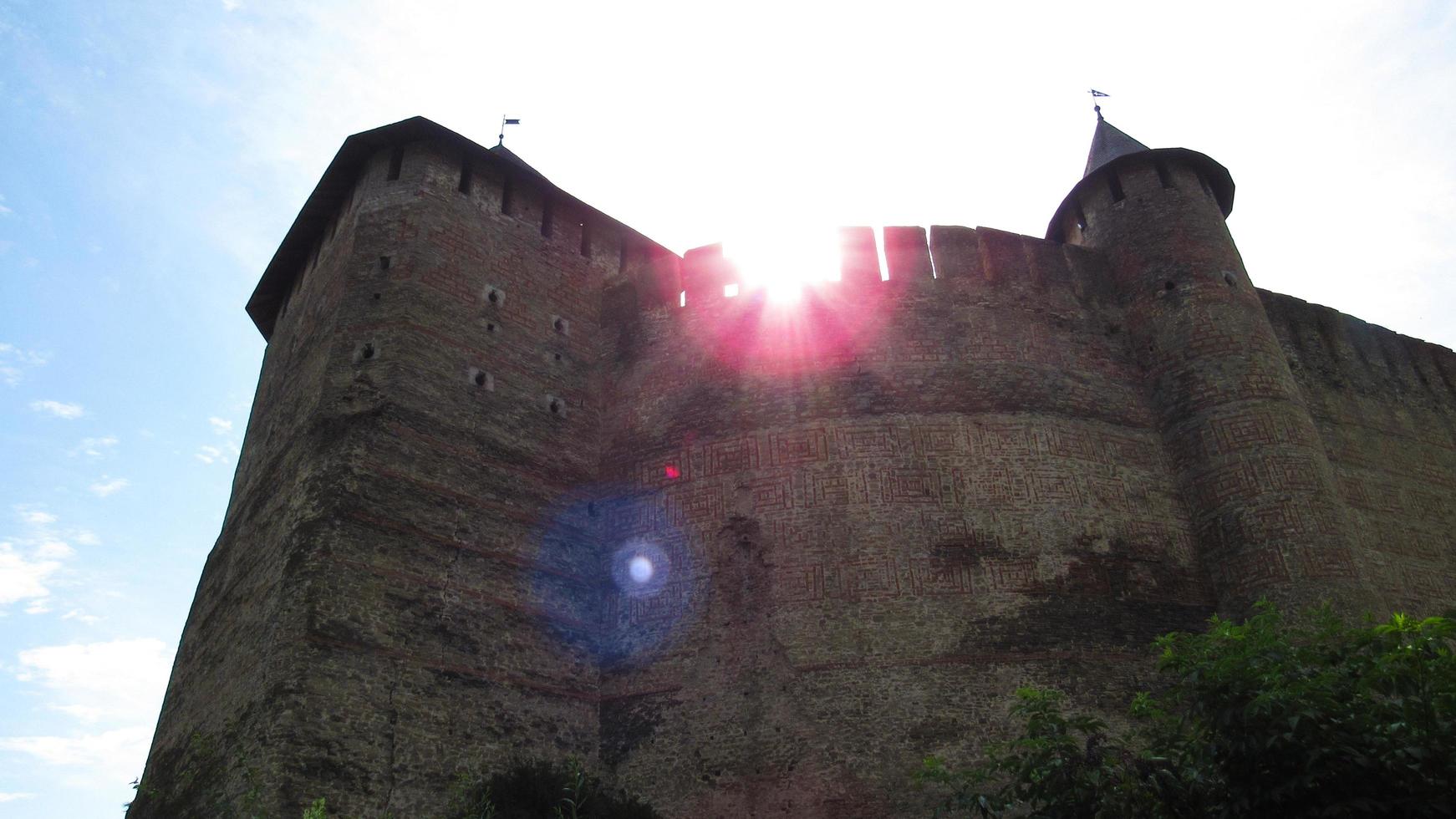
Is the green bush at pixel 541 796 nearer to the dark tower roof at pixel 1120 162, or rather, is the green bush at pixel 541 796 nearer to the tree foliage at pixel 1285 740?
the tree foliage at pixel 1285 740

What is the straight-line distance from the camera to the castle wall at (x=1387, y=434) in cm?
1257

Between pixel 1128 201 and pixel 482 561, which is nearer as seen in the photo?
pixel 482 561

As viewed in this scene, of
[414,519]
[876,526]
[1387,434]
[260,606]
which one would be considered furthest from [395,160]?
[1387,434]

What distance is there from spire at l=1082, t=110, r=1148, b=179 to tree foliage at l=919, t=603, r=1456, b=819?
8.71 meters

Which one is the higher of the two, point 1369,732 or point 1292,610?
point 1292,610

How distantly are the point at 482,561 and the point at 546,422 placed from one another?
223cm

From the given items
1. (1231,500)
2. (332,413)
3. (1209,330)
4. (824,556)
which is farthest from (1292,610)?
(332,413)

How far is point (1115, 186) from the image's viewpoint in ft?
47.3

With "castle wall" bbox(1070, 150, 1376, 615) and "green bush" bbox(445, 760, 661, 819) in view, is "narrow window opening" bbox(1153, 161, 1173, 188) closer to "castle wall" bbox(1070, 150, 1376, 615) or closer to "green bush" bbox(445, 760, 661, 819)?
"castle wall" bbox(1070, 150, 1376, 615)

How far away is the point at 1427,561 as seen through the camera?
42.1 feet

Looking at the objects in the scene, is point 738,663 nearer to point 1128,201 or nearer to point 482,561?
point 482,561

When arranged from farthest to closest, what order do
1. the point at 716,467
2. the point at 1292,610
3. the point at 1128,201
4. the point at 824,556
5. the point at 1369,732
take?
the point at 1128,201
the point at 716,467
the point at 824,556
the point at 1292,610
the point at 1369,732

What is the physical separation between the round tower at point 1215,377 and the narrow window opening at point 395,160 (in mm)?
8964

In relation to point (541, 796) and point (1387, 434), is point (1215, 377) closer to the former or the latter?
point (1387, 434)
